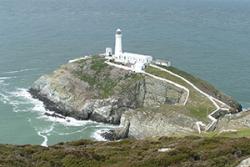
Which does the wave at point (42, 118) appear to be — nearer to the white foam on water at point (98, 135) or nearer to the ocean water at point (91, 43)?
the white foam on water at point (98, 135)

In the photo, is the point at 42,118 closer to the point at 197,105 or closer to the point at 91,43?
the point at 197,105

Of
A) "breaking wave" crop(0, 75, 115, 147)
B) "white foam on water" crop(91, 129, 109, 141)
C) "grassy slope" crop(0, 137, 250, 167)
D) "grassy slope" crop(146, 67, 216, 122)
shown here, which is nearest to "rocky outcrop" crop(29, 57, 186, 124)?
"breaking wave" crop(0, 75, 115, 147)

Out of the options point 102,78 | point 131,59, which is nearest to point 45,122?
point 102,78

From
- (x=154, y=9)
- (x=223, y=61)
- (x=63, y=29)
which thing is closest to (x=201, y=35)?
(x=223, y=61)

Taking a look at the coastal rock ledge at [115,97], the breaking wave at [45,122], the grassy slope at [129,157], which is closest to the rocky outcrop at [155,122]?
the coastal rock ledge at [115,97]

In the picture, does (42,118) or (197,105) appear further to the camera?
(42,118)
